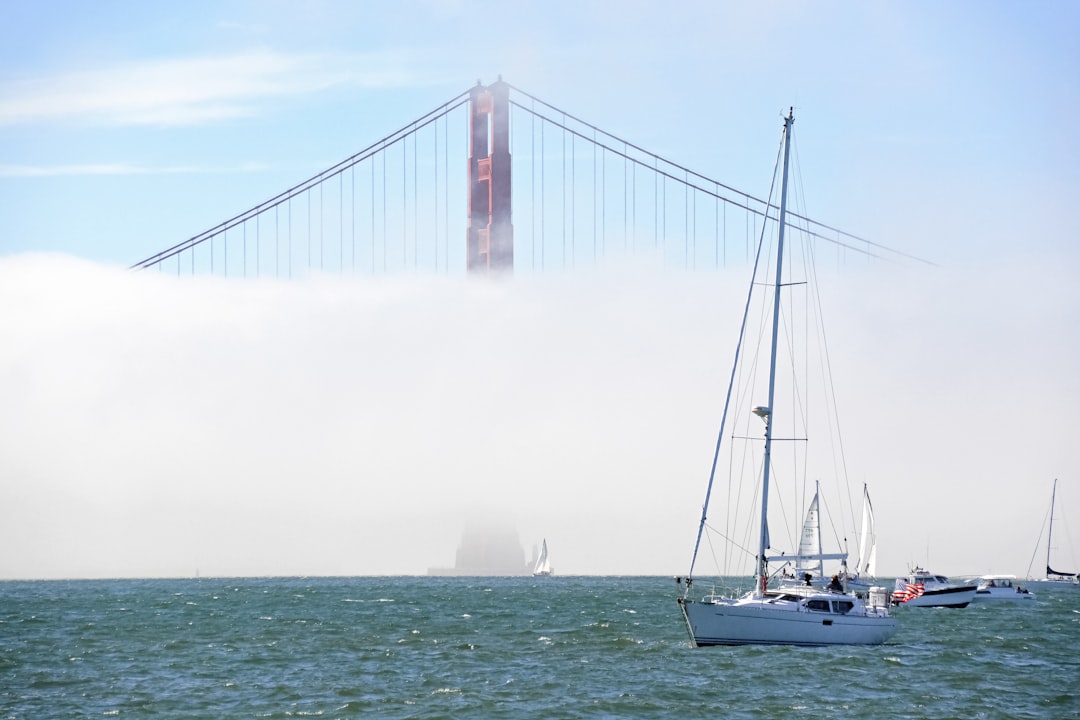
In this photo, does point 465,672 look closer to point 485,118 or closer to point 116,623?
point 116,623

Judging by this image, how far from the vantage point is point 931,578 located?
108188 mm

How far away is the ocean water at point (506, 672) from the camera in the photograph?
38.3 metres

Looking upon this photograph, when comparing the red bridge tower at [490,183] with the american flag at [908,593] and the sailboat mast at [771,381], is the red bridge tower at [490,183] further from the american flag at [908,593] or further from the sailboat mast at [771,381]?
the sailboat mast at [771,381]

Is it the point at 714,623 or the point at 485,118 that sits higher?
the point at 485,118

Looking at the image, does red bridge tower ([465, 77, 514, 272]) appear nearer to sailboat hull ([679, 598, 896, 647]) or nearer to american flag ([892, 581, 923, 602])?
american flag ([892, 581, 923, 602])

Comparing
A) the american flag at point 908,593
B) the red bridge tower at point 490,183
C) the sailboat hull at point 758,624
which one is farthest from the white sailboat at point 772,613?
the red bridge tower at point 490,183

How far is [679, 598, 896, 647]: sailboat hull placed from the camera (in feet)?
162

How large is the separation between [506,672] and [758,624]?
8922 mm

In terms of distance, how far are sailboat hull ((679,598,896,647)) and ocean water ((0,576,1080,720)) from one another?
0.67 meters

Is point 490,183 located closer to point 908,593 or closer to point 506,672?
point 908,593

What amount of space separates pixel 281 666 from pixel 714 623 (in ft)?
47.7

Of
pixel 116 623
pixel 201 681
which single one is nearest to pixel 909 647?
pixel 201 681

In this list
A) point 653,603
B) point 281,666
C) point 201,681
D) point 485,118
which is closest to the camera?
point 201,681

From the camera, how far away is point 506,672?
152 feet
